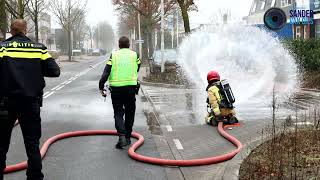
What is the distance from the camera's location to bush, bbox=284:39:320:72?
18.7m

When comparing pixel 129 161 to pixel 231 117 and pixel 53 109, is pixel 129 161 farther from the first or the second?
pixel 53 109

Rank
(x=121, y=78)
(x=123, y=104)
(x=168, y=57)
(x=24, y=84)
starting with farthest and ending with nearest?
(x=168, y=57) → (x=123, y=104) → (x=121, y=78) → (x=24, y=84)

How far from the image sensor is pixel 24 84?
5.56m

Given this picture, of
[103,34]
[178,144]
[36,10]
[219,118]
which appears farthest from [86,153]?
[103,34]

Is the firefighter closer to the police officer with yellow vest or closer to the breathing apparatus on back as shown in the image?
the breathing apparatus on back

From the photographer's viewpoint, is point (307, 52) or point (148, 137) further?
point (307, 52)

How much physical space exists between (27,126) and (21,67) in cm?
67

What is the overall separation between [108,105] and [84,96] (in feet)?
10.5

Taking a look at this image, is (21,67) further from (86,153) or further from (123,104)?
(123,104)

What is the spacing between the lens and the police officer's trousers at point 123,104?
8188 millimetres

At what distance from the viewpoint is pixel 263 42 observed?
51.8 ft

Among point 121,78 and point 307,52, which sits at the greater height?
point 307,52

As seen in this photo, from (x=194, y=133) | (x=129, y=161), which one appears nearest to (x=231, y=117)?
(x=194, y=133)

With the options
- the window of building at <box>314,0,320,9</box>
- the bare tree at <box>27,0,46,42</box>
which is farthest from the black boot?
the bare tree at <box>27,0,46,42</box>
